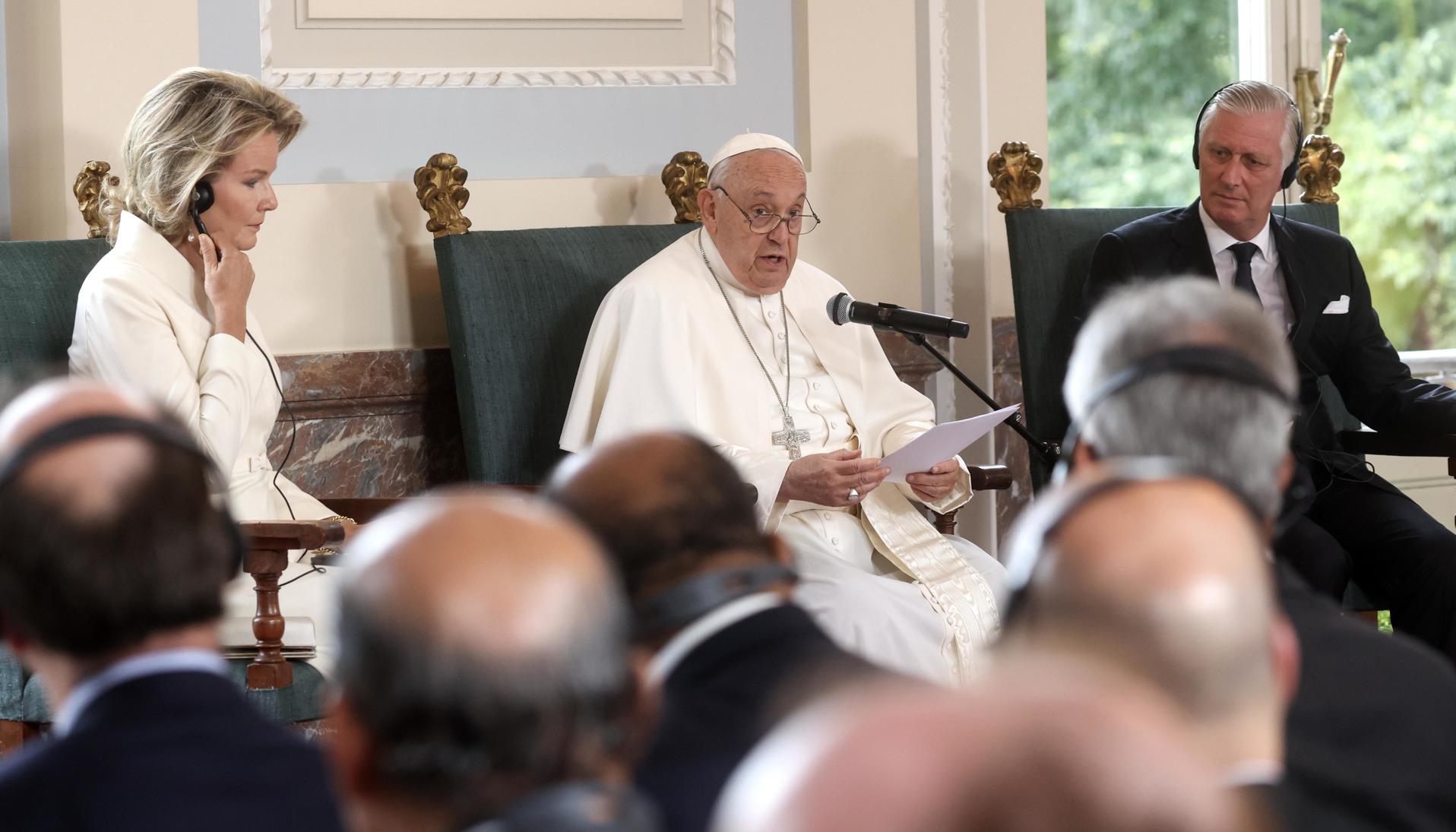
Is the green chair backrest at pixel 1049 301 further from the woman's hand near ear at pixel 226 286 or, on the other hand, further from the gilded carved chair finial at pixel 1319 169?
the woman's hand near ear at pixel 226 286

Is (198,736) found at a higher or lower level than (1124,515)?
lower

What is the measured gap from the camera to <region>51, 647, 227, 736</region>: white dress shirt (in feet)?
4.41

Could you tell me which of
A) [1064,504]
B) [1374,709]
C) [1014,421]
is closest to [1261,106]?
[1014,421]

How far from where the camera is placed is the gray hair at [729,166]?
4422 millimetres

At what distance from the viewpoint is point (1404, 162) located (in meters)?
6.72

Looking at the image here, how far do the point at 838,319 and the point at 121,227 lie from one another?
5.73ft

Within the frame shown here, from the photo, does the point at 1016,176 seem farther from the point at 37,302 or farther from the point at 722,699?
the point at 722,699

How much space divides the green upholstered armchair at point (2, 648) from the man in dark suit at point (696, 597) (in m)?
1.95

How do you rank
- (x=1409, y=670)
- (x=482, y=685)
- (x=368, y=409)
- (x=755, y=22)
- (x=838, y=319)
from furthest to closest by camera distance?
(x=755, y=22), (x=368, y=409), (x=838, y=319), (x=1409, y=670), (x=482, y=685)

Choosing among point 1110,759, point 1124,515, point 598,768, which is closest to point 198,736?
point 598,768

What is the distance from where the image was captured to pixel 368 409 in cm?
456

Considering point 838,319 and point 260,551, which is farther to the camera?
point 838,319

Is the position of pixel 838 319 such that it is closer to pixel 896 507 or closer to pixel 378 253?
Result: pixel 896 507

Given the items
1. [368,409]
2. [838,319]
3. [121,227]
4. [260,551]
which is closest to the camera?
[260,551]
